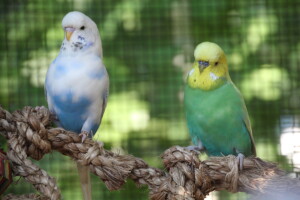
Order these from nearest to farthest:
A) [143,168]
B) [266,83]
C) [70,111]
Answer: [143,168] → [70,111] → [266,83]

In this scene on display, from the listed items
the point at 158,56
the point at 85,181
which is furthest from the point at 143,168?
the point at 158,56

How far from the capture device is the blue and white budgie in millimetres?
773

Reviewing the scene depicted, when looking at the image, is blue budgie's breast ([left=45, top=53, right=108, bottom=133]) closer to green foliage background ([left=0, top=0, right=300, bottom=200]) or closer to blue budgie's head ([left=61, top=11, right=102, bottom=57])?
blue budgie's head ([left=61, top=11, right=102, bottom=57])

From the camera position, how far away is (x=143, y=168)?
685 millimetres

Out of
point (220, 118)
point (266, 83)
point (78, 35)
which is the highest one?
point (78, 35)

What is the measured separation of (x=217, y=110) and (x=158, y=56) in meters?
1.16

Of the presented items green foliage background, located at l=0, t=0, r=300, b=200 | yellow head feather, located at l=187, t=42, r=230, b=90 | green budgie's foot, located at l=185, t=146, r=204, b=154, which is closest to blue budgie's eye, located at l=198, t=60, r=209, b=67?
yellow head feather, located at l=187, t=42, r=230, b=90

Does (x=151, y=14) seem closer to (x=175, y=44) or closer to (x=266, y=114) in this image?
(x=175, y=44)

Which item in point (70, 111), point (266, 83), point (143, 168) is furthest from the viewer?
point (266, 83)

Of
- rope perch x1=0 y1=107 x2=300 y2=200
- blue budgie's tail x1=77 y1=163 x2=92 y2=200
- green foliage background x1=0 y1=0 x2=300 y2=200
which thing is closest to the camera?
rope perch x1=0 y1=107 x2=300 y2=200

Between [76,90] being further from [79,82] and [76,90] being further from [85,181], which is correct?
[85,181]

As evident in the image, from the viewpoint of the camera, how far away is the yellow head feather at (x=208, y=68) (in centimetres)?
78

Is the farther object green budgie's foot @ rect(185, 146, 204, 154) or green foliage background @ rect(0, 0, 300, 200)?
green foliage background @ rect(0, 0, 300, 200)

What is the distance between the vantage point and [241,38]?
1.97 metres
